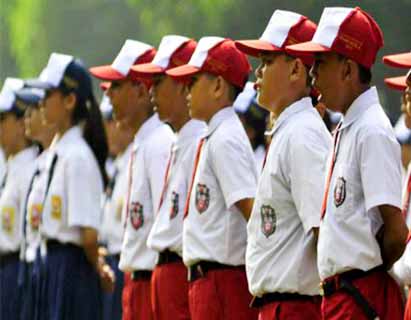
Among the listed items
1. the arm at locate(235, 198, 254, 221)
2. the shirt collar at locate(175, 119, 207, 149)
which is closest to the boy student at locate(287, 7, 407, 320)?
the arm at locate(235, 198, 254, 221)

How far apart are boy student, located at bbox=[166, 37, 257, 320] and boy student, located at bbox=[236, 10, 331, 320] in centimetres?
71

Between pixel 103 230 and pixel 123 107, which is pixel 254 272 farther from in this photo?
pixel 103 230

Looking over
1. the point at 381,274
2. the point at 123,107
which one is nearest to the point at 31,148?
the point at 123,107

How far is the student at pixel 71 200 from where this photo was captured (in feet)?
30.5

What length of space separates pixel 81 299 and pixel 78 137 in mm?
960

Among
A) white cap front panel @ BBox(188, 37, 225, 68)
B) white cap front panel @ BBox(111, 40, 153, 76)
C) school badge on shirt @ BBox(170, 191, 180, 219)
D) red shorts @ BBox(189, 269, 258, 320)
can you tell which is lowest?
red shorts @ BBox(189, 269, 258, 320)

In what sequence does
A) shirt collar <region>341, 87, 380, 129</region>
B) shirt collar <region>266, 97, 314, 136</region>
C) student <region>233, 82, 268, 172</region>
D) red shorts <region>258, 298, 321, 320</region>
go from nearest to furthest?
shirt collar <region>341, 87, 380, 129</region>, red shorts <region>258, 298, 321, 320</region>, shirt collar <region>266, 97, 314, 136</region>, student <region>233, 82, 268, 172</region>

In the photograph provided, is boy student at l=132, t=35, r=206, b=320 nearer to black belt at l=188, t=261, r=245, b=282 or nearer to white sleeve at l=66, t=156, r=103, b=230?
black belt at l=188, t=261, r=245, b=282

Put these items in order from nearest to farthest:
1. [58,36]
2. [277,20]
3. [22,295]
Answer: [277,20] < [22,295] < [58,36]

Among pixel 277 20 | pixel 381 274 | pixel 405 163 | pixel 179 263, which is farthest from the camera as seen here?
pixel 405 163

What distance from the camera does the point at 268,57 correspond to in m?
6.94

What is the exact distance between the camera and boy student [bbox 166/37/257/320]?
7406 millimetres

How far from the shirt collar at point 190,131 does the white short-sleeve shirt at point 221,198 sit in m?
0.64

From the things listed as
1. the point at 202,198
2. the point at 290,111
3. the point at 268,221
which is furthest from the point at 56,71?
the point at 268,221
